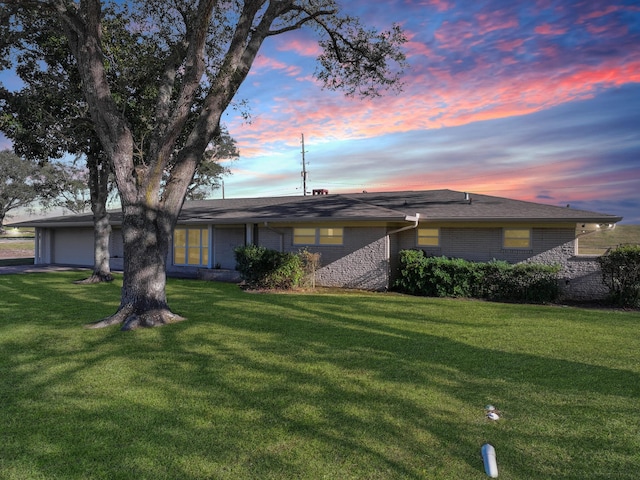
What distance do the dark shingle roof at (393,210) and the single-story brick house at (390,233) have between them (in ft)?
0.11

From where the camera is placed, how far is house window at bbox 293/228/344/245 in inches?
633

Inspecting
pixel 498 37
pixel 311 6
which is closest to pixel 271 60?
pixel 311 6

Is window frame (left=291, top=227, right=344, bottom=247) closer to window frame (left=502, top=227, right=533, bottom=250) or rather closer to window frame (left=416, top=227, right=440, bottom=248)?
window frame (left=416, top=227, right=440, bottom=248)

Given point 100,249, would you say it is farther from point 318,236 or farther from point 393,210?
point 393,210

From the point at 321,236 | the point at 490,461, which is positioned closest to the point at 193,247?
the point at 321,236

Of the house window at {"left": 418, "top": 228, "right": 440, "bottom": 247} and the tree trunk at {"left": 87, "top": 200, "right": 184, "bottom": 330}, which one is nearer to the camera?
the tree trunk at {"left": 87, "top": 200, "right": 184, "bottom": 330}

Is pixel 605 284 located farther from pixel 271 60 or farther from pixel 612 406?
pixel 271 60

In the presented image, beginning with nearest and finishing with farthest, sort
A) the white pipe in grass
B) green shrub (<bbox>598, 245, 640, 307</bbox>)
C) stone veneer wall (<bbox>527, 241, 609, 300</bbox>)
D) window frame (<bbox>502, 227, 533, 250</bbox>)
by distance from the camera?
the white pipe in grass < green shrub (<bbox>598, 245, 640, 307</bbox>) < stone veneer wall (<bbox>527, 241, 609, 300</bbox>) < window frame (<bbox>502, 227, 533, 250</bbox>)

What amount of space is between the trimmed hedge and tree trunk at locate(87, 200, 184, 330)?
26.7 feet

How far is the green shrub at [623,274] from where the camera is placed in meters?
12.2

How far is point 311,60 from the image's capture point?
44.5 ft

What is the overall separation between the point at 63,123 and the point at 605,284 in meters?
17.8

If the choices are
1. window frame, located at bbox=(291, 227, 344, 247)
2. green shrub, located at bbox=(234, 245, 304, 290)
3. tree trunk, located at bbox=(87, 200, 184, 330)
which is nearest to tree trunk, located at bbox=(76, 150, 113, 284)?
green shrub, located at bbox=(234, 245, 304, 290)

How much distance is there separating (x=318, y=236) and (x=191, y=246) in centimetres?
706
